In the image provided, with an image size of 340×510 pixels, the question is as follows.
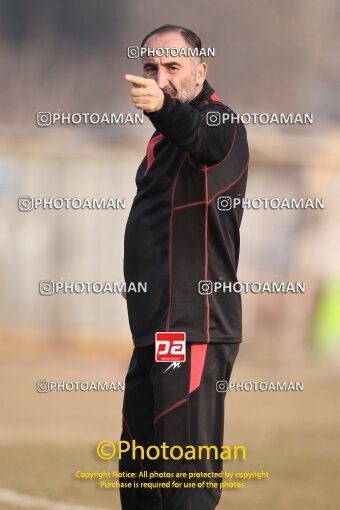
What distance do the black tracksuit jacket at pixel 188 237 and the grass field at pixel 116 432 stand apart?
1938 millimetres

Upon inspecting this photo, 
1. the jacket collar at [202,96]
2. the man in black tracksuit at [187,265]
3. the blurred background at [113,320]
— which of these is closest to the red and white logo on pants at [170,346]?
the man in black tracksuit at [187,265]

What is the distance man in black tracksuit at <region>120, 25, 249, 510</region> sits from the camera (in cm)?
437

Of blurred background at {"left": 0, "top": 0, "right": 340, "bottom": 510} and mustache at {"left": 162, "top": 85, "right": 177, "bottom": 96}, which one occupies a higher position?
mustache at {"left": 162, "top": 85, "right": 177, "bottom": 96}

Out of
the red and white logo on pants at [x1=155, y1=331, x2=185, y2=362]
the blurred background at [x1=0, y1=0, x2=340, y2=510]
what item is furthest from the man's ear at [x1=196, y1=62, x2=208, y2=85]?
the blurred background at [x1=0, y1=0, x2=340, y2=510]

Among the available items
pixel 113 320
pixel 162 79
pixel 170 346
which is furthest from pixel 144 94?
pixel 113 320

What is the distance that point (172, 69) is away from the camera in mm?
4406

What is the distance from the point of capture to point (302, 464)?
291 inches

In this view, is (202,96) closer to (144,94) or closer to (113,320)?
(144,94)

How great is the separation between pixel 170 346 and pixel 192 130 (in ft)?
2.65

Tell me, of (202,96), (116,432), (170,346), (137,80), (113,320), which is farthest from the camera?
(113,320)

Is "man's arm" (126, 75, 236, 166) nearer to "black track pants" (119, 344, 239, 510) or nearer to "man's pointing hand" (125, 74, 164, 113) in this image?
"man's pointing hand" (125, 74, 164, 113)

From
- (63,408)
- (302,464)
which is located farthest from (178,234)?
(63,408)

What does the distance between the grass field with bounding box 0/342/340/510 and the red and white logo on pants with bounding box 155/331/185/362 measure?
1951mm

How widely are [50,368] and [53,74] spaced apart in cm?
1315
